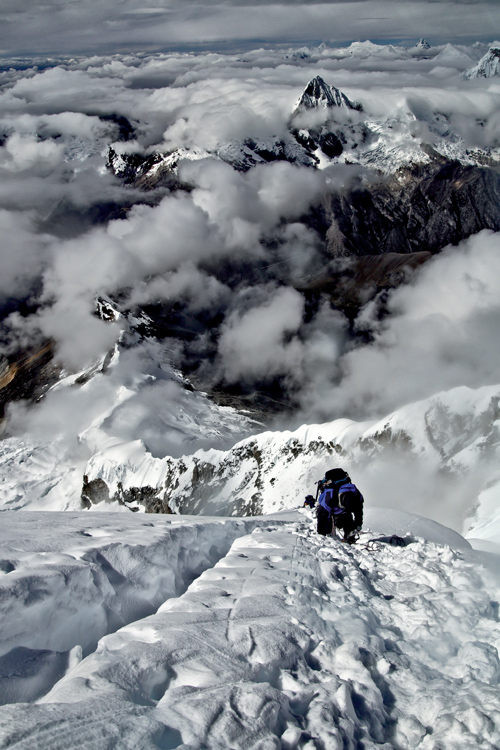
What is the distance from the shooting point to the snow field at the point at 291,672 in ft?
17.2

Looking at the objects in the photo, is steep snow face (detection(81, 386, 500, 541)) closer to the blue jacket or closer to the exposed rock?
the exposed rock

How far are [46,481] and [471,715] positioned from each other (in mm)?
207066

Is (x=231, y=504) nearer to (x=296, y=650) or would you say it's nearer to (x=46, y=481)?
(x=296, y=650)

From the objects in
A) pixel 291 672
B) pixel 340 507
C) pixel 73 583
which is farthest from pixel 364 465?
pixel 291 672

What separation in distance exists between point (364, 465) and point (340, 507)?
Answer: 66.6 metres

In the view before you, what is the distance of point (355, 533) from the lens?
604 inches

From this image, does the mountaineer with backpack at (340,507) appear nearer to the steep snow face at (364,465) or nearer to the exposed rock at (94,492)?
the steep snow face at (364,465)

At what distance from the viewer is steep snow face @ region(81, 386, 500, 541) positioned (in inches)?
2160

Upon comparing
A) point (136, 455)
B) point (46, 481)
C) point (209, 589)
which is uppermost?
point (209, 589)

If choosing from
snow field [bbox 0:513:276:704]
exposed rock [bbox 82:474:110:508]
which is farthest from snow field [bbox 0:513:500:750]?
exposed rock [bbox 82:474:110:508]

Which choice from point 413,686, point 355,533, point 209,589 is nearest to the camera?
point 413,686

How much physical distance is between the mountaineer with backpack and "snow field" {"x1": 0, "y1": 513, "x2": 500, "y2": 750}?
13.5 feet

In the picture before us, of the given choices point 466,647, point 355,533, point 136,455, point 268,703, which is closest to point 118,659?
point 268,703

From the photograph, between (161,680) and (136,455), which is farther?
(136,455)
